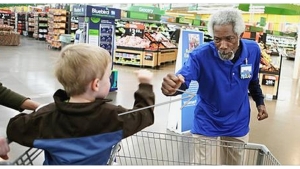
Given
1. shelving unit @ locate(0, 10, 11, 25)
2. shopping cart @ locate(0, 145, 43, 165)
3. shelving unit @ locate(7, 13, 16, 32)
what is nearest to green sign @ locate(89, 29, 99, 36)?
shopping cart @ locate(0, 145, 43, 165)

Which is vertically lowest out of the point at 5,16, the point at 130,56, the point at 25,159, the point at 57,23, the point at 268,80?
the point at 268,80

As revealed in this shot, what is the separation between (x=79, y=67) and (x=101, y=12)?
21.6ft

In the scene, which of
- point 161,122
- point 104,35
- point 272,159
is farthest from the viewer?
point 104,35

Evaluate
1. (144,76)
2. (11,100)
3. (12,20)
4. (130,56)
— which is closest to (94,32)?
(130,56)

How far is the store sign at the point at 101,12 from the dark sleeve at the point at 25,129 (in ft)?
20.8

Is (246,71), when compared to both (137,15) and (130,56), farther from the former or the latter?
(137,15)

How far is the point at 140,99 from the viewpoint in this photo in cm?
138

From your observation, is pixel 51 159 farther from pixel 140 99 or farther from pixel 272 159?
pixel 272 159

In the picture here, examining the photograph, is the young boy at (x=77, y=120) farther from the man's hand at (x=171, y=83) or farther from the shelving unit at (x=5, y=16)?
the shelving unit at (x=5, y=16)

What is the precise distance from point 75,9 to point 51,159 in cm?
696

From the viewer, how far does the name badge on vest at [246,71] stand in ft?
6.48

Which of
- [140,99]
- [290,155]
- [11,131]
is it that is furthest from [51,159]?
[290,155]

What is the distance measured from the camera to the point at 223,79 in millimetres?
1928

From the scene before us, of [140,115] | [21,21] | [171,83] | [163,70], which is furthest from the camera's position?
[21,21]
